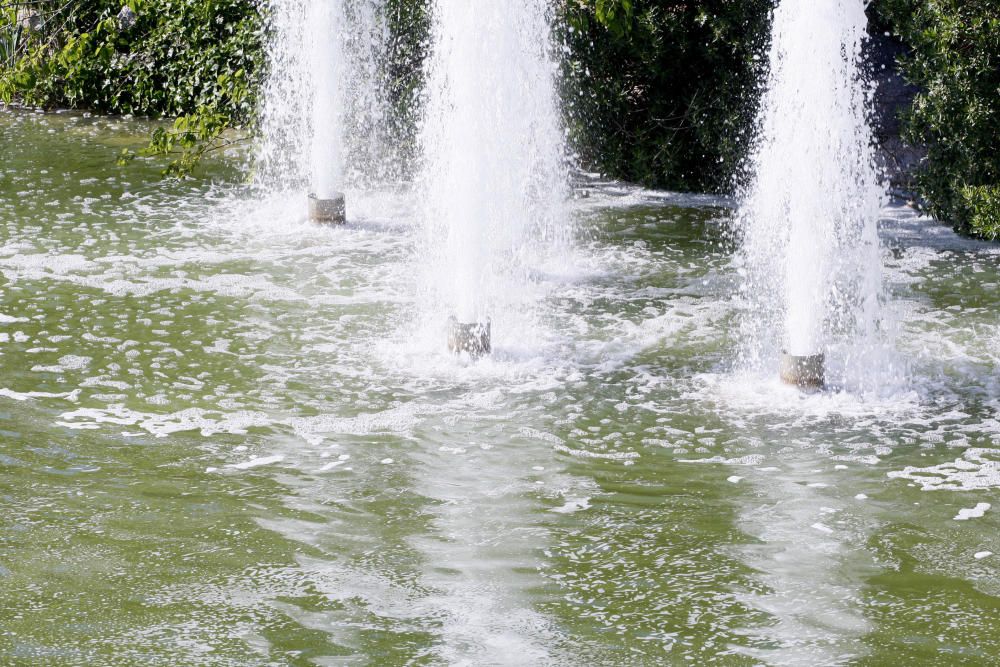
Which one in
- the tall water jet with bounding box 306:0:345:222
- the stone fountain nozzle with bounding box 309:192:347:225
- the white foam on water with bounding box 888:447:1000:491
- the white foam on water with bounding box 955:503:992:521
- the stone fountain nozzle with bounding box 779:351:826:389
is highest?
the tall water jet with bounding box 306:0:345:222

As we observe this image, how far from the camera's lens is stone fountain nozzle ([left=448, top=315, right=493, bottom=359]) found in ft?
26.7

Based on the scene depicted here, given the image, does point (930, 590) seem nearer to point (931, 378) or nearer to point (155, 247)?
point (931, 378)

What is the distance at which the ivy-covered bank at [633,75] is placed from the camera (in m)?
10.6

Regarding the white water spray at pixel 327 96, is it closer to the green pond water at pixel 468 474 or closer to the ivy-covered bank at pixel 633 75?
the ivy-covered bank at pixel 633 75

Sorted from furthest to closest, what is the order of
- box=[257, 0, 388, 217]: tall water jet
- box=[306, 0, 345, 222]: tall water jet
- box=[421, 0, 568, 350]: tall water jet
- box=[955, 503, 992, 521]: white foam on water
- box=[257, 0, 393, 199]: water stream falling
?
box=[257, 0, 393, 199]: water stream falling
box=[257, 0, 388, 217]: tall water jet
box=[306, 0, 345, 222]: tall water jet
box=[421, 0, 568, 350]: tall water jet
box=[955, 503, 992, 521]: white foam on water

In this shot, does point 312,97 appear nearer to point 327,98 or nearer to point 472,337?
point 327,98

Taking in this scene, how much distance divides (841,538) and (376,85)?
910 centimetres

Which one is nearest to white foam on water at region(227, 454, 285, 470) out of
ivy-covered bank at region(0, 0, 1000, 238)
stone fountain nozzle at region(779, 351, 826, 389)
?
stone fountain nozzle at region(779, 351, 826, 389)

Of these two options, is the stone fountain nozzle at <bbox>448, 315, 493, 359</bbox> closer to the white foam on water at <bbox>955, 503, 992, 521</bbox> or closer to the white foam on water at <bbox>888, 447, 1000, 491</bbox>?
the white foam on water at <bbox>888, 447, 1000, 491</bbox>

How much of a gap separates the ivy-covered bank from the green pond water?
3.43 ft

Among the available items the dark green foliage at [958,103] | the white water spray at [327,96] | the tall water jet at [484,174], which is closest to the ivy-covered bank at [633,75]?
the dark green foliage at [958,103]

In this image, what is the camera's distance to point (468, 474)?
6480mm

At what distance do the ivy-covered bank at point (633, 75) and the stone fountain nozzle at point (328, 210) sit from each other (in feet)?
3.25

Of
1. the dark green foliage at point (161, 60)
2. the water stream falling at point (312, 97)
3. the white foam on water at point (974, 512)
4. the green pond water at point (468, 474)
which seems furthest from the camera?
the dark green foliage at point (161, 60)
